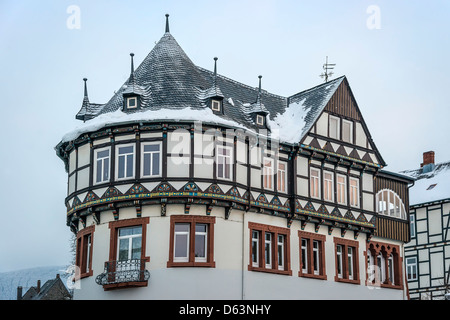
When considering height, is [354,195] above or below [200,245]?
A: above

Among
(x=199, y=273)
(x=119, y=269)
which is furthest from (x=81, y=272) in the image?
(x=199, y=273)

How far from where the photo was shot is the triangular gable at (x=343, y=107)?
143ft

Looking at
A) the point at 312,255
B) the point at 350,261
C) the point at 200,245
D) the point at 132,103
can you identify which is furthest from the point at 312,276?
the point at 132,103

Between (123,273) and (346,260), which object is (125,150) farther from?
(346,260)

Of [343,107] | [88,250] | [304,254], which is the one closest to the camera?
[88,250]

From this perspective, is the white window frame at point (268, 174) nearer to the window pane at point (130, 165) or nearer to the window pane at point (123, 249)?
the window pane at point (130, 165)

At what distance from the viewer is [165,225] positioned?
121 feet

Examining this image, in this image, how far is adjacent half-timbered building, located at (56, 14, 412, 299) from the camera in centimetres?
3700

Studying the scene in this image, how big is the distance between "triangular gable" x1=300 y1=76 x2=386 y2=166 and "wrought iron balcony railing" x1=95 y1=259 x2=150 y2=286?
1193 cm

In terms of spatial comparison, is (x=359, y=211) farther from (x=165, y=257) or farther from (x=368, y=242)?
(x=165, y=257)

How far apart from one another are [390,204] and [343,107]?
6.70m

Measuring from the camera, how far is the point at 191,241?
121ft

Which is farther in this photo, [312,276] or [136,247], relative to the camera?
[312,276]
